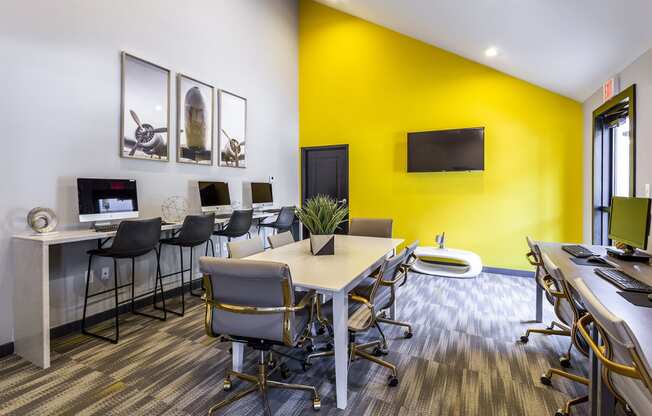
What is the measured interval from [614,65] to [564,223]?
226 cm

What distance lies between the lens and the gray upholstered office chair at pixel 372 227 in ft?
11.6

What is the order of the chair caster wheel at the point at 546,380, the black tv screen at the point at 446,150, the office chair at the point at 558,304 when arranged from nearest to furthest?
the office chair at the point at 558,304, the chair caster wheel at the point at 546,380, the black tv screen at the point at 446,150

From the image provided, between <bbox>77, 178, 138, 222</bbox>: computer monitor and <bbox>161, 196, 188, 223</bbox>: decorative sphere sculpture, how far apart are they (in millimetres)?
532

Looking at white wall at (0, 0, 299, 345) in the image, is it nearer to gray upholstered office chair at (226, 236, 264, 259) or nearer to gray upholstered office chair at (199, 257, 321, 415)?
gray upholstered office chair at (226, 236, 264, 259)

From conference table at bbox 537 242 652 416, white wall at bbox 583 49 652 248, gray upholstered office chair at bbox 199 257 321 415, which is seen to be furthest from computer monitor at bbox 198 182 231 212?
white wall at bbox 583 49 652 248

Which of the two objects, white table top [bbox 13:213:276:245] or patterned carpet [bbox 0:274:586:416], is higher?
white table top [bbox 13:213:276:245]

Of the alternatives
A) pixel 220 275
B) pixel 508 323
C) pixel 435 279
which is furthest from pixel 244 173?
pixel 508 323

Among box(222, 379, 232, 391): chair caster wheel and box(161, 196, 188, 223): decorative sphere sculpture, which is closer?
box(222, 379, 232, 391): chair caster wheel

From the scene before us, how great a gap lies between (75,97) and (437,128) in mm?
4664

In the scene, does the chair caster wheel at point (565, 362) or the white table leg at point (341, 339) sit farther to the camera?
the chair caster wheel at point (565, 362)

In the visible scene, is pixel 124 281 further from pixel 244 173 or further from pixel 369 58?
pixel 369 58

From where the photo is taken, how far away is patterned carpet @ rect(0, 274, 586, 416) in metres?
1.89

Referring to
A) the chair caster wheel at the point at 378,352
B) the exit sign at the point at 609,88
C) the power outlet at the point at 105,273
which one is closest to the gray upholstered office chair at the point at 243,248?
the chair caster wheel at the point at 378,352

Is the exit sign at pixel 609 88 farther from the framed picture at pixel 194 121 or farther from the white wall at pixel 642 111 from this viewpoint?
the framed picture at pixel 194 121
